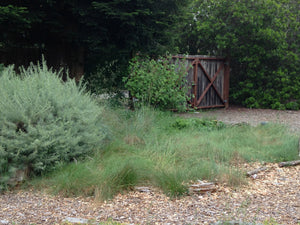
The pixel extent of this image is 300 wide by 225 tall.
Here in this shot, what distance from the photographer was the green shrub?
949 centimetres

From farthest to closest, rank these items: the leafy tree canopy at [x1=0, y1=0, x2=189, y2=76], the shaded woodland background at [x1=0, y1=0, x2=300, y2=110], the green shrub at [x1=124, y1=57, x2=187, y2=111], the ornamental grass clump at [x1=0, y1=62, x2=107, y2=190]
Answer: the green shrub at [x1=124, y1=57, x2=187, y2=111], the shaded woodland background at [x1=0, y1=0, x2=300, y2=110], the leafy tree canopy at [x1=0, y1=0, x2=189, y2=76], the ornamental grass clump at [x1=0, y1=62, x2=107, y2=190]

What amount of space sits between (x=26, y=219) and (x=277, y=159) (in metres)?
4.26

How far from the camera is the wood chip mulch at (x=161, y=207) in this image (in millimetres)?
4039

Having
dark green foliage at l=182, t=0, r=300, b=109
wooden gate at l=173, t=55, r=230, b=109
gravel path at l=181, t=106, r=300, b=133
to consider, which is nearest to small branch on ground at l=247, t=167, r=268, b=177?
gravel path at l=181, t=106, r=300, b=133

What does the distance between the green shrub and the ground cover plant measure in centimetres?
62

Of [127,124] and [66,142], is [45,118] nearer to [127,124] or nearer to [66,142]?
[66,142]

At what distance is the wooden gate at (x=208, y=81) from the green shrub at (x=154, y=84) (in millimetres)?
2312

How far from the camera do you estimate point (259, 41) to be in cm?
1336

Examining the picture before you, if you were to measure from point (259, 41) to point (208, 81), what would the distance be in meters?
2.22

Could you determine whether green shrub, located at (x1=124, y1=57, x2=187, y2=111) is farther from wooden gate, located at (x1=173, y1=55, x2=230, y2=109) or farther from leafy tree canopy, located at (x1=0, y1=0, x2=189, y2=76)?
wooden gate, located at (x1=173, y1=55, x2=230, y2=109)

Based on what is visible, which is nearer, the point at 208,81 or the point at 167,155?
the point at 167,155

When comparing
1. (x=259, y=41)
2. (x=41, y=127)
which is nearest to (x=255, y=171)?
(x=41, y=127)

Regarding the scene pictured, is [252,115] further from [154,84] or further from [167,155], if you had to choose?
[167,155]

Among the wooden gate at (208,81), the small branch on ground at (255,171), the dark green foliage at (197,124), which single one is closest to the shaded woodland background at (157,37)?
the wooden gate at (208,81)
